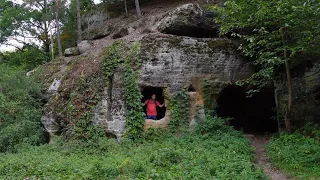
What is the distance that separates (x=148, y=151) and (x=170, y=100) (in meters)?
3.35

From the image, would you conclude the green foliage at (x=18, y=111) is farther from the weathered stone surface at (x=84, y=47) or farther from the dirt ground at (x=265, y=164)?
the dirt ground at (x=265, y=164)

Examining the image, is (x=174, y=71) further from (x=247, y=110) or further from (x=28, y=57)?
(x=28, y=57)

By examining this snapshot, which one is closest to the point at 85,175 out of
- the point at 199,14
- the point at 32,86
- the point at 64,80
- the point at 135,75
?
the point at 135,75

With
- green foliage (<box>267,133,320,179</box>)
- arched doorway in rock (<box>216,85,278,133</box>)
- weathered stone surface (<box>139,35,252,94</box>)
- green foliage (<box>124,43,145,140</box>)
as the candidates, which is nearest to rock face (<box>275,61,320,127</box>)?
green foliage (<box>267,133,320,179</box>)

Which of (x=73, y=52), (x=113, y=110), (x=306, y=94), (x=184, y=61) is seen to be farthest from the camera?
(x=73, y=52)

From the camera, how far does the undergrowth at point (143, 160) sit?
267 inches

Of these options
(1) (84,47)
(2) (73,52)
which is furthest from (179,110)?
(2) (73,52)

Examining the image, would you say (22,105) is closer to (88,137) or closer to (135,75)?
(88,137)

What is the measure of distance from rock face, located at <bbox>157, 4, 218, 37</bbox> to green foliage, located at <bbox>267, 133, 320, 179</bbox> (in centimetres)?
693

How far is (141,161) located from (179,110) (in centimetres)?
454

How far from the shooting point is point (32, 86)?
13.0 m

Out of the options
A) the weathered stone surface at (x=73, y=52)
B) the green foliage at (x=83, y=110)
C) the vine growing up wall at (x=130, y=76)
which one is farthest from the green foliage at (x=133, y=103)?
the weathered stone surface at (x=73, y=52)

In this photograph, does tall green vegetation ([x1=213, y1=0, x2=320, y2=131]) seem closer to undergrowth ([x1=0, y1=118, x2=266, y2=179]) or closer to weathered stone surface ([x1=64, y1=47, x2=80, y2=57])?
undergrowth ([x1=0, y1=118, x2=266, y2=179])

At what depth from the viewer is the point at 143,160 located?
7.93 m
